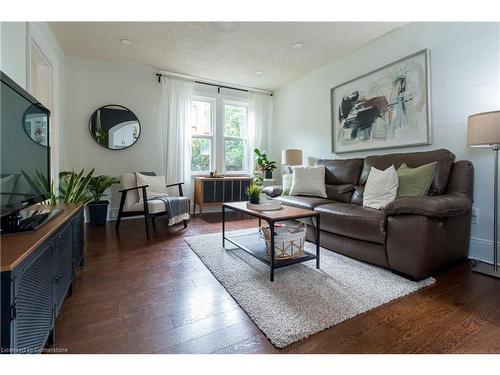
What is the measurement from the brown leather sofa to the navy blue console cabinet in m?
2.04

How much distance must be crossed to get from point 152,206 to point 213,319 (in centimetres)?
202

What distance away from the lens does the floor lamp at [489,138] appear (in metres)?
1.85

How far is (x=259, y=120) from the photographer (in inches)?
196

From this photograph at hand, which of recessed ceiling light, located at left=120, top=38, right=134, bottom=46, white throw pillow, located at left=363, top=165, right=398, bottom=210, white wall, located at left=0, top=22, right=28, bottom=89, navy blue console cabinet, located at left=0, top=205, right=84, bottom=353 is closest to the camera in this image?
navy blue console cabinet, located at left=0, top=205, right=84, bottom=353

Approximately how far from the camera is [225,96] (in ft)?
15.4

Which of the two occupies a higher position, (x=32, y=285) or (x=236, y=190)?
(x=236, y=190)

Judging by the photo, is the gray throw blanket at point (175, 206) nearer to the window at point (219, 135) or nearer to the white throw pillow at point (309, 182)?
the window at point (219, 135)

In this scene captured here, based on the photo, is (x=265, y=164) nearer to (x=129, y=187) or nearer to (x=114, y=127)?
(x=129, y=187)

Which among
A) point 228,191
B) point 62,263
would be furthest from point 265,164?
point 62,263

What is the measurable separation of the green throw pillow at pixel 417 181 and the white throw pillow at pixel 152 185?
3016 mm

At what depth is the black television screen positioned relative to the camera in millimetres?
1098

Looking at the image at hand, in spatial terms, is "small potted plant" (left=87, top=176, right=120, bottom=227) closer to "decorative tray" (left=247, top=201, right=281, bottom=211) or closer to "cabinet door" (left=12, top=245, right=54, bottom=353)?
"decorative tray" (left=247, top=201, right=281, bottom=211)

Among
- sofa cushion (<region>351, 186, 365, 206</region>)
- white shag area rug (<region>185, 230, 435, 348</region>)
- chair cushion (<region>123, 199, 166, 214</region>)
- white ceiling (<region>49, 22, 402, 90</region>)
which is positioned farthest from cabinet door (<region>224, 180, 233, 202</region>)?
sofa cushion (<region>351, 186, 365, 206</region>)
